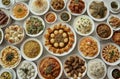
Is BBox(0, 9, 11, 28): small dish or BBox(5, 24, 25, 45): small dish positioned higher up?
BBox(0, 9, 11, 28): small dish

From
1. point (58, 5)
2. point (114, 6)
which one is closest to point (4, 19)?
point (58, 5)

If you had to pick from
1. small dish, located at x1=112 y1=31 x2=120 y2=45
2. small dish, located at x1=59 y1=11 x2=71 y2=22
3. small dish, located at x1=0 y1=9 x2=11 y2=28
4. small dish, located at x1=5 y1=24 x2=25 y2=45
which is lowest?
small dish, located at x1=112 y1=31 x2=120 y2=45

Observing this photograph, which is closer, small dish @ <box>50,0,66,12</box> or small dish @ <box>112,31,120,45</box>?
small dish @ <box>112,31,120,45</box>

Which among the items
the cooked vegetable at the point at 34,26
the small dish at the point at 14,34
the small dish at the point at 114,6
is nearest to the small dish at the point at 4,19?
the small dish at the point at 14,34

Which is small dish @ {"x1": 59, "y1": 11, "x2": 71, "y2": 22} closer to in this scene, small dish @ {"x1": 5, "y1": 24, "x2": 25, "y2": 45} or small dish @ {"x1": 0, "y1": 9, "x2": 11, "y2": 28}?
small dish @ {"x1": 5, "y1": 24, "x2": 25, "y2": 45}

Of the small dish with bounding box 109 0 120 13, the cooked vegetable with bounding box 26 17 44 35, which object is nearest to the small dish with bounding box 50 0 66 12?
the cooked vegetable with bounding box 26 17 44 35

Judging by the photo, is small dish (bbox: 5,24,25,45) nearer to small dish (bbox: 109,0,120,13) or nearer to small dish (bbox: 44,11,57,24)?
small dish (bbox: 44,11,57,24)
